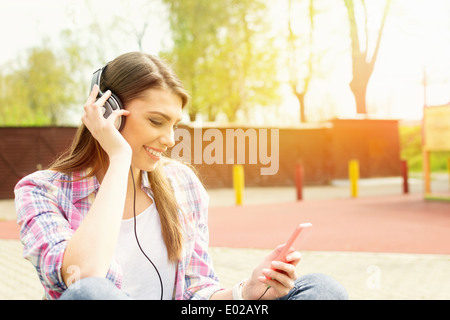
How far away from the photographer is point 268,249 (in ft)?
23.0

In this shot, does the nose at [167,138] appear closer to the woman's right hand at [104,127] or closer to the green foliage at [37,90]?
the woman's right hand at [104,127]

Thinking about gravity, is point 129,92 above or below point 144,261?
above

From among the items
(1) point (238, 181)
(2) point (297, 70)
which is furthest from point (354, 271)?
(2) point (297, 70)

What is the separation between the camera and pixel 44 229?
5.23ft

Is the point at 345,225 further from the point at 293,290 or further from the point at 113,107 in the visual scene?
the point at 113,107

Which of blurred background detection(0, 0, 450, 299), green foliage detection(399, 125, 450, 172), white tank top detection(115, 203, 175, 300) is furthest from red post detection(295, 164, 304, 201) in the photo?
green foliage detection(399, 125, 450, 172)

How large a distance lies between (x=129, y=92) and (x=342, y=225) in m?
7.60

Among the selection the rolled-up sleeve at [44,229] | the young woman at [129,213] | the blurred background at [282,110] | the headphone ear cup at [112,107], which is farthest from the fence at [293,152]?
the rolled-up sleeve at [44,229]

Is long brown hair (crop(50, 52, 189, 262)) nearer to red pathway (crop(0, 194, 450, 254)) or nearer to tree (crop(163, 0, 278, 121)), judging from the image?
red pathway (crop(0, 194, 450, 254))

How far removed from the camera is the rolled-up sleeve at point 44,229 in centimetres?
154

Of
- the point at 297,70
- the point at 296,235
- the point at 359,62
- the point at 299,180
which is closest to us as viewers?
the point at 296,235

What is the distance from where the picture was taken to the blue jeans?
54.8 inches

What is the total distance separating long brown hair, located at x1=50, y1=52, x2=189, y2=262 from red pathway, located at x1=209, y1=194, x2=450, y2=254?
522cm

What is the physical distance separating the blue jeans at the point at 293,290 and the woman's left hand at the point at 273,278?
1.8 inches
